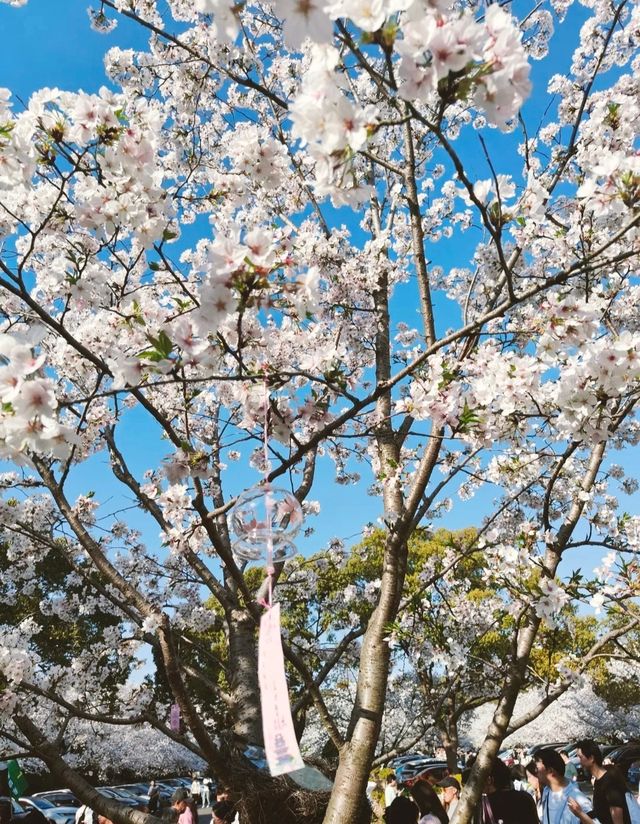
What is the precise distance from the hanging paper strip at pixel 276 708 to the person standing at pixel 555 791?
3023mm

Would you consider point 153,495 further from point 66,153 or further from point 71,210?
point 66,153

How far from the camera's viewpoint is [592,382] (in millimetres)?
2859

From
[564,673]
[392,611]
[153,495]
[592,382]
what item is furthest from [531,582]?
[153,495]

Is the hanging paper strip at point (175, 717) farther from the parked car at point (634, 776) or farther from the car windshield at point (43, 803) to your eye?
the parked car at point (634, 776)

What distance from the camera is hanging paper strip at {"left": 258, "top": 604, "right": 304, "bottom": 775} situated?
5.48ft

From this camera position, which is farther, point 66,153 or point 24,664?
point 24,664

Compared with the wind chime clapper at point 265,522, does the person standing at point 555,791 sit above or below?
below

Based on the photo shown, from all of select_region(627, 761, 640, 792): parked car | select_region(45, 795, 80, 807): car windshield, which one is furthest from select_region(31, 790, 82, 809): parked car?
select_region(627, 761, 640, 792): parked car

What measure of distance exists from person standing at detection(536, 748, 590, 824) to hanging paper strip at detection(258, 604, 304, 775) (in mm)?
3023

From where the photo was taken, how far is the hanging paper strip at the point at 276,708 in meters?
1.67

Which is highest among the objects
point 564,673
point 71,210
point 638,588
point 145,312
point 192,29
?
point 192,29

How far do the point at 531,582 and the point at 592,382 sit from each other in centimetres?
206

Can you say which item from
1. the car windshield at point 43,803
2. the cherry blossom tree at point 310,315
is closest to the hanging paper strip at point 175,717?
the cherry blossom tree at point 310,315

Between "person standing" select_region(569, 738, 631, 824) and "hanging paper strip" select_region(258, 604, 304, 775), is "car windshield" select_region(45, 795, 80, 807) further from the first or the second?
"hanging paper strip" select_region(258, 604, 304, 775)
